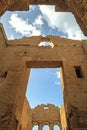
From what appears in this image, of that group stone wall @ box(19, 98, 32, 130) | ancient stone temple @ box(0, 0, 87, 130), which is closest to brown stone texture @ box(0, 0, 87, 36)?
ancient stone temple @ box(0, 0, 87, 130)

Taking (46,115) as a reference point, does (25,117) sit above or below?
above

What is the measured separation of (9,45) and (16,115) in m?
5.21

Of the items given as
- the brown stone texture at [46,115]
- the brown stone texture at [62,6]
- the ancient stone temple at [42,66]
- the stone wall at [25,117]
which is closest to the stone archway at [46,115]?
the brown stone texture at [46,115]

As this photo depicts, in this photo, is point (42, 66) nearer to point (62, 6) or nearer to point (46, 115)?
point (62, 6)

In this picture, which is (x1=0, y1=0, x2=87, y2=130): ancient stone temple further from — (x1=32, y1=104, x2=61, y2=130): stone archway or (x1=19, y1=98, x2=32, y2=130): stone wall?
(x1=32, y1=104, x2=61, y2=130): stone archway

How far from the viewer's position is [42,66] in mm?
9625

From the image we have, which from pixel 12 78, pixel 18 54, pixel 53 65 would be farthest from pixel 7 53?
pixel 53 65

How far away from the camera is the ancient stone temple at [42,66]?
5.20m

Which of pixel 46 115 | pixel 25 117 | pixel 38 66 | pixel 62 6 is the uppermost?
pixel 62 6

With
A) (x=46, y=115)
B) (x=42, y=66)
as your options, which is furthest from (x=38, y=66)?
(x=46, y=115)

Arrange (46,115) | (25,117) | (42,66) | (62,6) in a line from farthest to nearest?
1. (46,115)
2. (25,117)
3. (42,66)
4. (62,6)

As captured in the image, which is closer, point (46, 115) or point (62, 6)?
point (62, 6)

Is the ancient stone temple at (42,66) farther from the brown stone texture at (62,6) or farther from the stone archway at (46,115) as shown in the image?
the stone archway at (46,115)

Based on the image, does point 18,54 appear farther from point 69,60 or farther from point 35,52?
point 69,60
